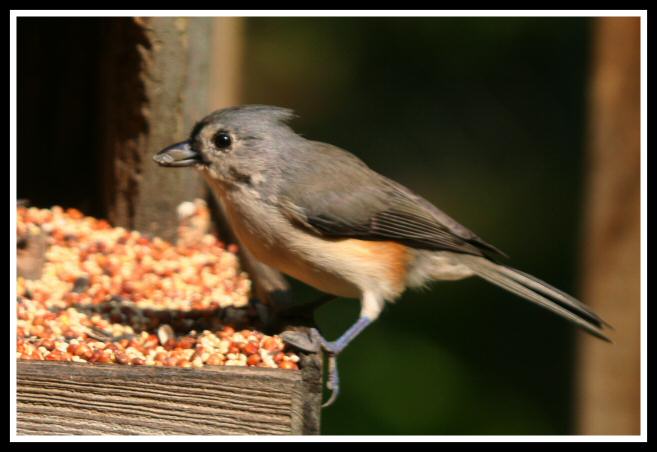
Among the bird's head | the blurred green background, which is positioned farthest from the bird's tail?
the blurred green background

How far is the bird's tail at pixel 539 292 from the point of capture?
3.95 m

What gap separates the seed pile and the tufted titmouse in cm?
36

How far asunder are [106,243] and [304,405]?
177 centimetres

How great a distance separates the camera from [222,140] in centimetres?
379

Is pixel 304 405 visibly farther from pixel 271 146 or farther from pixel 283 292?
pixel 271 146

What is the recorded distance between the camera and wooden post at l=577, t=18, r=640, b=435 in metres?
4.53

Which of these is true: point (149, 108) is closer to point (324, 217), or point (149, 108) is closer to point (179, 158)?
point (179, 158)

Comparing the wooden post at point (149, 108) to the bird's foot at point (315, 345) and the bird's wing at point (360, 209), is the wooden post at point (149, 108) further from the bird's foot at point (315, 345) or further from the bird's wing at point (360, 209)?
the bird's foot at point (315, 345)

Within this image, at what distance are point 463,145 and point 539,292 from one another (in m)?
3.57

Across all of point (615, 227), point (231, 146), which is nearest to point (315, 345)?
point (231, 146)

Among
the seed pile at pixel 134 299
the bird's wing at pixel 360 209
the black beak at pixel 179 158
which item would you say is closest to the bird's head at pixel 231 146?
the black beak at pixel 179 158

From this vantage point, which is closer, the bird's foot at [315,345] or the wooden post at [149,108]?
the bird's foot at [315,345]

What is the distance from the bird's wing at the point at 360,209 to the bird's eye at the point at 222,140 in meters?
0.30

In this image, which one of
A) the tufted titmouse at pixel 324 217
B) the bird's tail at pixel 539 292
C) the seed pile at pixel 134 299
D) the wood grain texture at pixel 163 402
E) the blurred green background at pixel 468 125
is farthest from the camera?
the blurred green background at pixel 468 125
